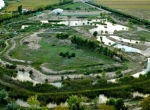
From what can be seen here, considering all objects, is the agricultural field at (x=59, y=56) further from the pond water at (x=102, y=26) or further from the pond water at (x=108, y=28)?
the pond water at (x=102, y=26)

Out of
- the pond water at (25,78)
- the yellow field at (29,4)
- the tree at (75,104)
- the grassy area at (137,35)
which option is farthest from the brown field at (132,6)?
the tree at (75,104)

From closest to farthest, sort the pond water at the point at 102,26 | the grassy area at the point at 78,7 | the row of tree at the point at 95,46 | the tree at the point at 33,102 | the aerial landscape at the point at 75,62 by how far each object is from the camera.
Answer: the tree at the point at 33,102
the aerial landscape at the point at 75,62
the row of tree at the point at 95,46
the pond water at the point at 102,26
the grassy area at the point at 78,7

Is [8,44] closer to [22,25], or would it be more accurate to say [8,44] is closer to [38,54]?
[38,54]

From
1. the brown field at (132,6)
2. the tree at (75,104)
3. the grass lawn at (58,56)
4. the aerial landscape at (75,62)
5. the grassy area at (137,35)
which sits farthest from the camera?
the brown field at (132,6)

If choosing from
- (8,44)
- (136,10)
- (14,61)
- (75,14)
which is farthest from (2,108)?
(136,10)

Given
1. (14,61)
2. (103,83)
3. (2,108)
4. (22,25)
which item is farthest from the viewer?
(22,25)

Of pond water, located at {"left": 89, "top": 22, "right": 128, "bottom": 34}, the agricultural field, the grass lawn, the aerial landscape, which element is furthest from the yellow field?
the grass lawn
